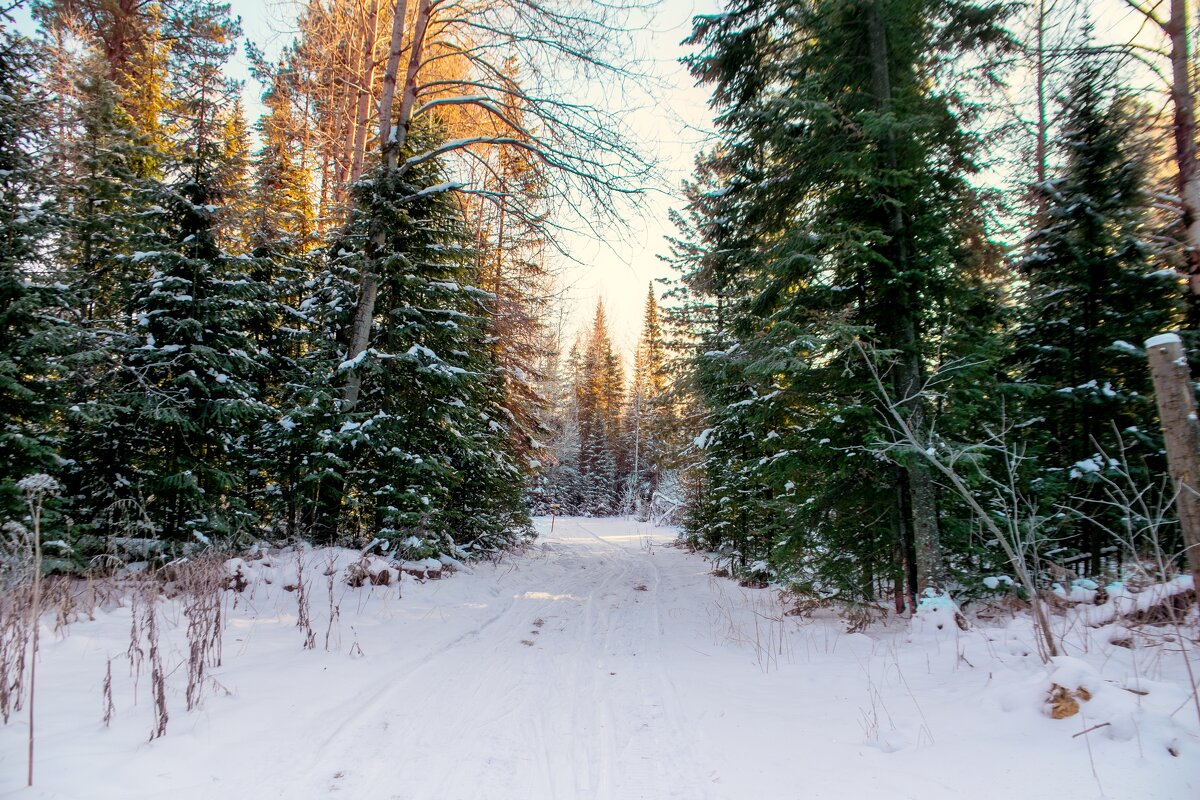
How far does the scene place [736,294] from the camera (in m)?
9.23

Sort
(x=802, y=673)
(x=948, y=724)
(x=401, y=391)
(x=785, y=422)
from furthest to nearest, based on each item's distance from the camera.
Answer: (x=401, y=391)
(x=785, y=422)
(x=802, y=673)
(x=948, y=724)

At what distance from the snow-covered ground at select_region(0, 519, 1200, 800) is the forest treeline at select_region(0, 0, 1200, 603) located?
1.13m

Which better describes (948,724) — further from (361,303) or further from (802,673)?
(361,303)

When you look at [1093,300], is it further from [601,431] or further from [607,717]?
[601,431]

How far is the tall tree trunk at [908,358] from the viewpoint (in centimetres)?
593

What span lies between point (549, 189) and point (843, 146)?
4679 mm

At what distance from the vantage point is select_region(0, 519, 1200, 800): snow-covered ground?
265 centimetres

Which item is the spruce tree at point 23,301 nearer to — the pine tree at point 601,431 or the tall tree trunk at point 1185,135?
the tall tree trunk at point 1185,135

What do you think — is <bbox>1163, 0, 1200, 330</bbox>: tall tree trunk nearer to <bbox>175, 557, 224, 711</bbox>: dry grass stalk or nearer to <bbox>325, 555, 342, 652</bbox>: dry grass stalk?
<bbox>325, 555, 342, 652</bbox>: dry grass stalk

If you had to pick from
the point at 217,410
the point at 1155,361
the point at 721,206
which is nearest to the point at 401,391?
the point at 217,410

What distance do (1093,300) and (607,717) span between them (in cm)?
901

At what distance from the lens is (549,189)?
8.91 meters

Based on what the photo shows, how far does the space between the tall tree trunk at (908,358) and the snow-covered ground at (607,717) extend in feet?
3.08

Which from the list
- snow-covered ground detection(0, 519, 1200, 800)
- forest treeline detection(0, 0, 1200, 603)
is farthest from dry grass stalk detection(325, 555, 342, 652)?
forest treeline detection(0, 0, 1200, 603)
